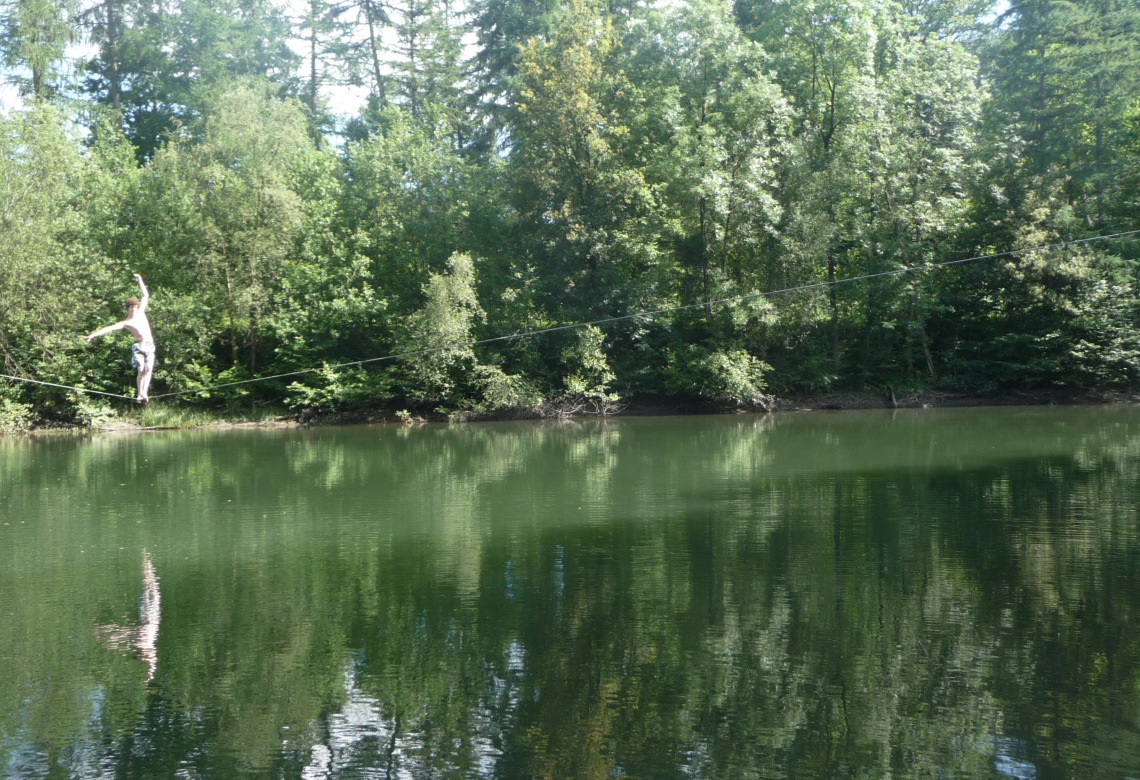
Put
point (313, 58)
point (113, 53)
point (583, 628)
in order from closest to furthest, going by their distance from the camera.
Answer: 1. point (583, 628)
2. point (113, 53)
3. point (313, 58)

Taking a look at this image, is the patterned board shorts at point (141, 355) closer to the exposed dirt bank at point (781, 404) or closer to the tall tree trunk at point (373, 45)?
the exposed dirt bank at point (781, 404)

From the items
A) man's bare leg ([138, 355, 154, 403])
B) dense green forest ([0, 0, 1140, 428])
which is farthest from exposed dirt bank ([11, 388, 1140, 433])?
man's bare leg ([138, 355, 154, 403])

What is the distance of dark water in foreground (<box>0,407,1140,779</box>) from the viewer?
6035 mm

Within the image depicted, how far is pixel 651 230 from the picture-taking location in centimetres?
3475

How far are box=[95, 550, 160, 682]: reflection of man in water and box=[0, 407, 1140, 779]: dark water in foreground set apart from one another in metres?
0.04

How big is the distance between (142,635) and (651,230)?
92.3 feet

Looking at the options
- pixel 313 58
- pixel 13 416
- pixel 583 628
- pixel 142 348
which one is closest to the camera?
pixel 583 628

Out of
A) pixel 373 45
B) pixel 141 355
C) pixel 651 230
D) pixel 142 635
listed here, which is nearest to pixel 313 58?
pixel 373 45

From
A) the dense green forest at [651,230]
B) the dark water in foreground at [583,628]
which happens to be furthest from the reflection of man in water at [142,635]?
the dense green forest at [651,230]

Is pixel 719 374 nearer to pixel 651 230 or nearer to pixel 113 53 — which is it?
pixel 651 230

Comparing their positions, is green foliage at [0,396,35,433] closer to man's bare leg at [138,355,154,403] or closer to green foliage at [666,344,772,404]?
man's bare leg at [138,355,154,403]

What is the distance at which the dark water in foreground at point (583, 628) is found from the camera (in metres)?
6.04

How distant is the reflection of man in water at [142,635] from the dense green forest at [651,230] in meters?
23.6

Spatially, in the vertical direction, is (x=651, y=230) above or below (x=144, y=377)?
above
